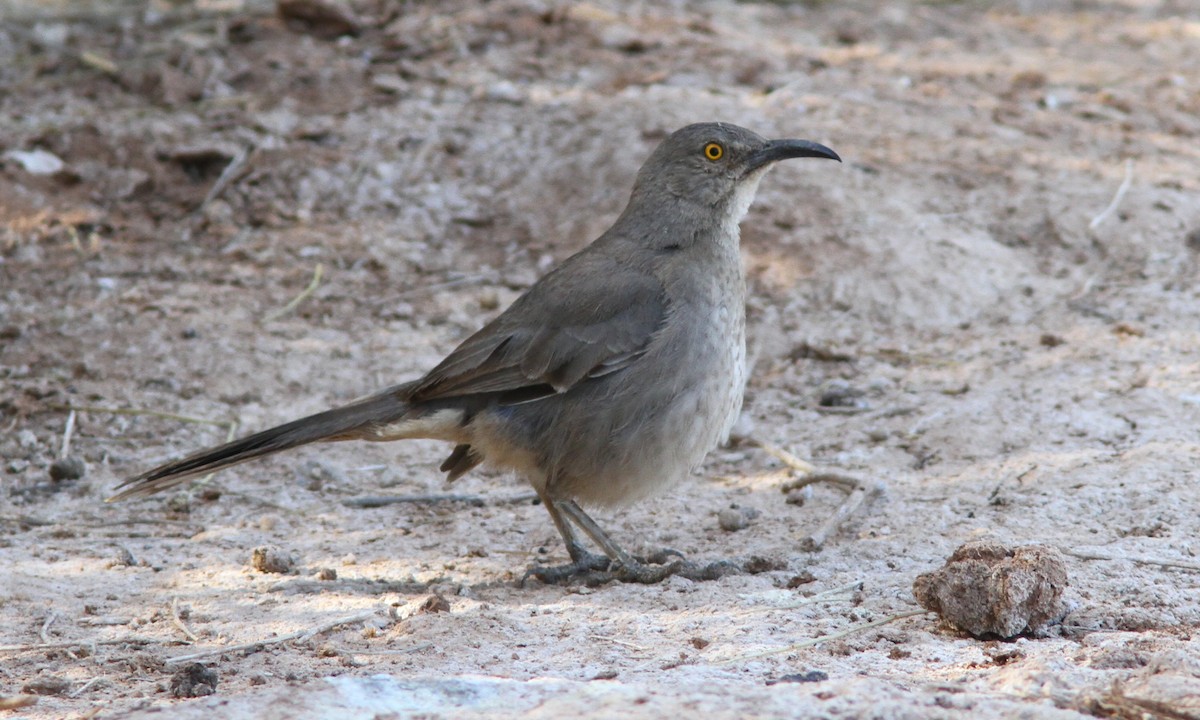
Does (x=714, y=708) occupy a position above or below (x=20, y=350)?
above

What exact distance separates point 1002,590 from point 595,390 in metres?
1.76

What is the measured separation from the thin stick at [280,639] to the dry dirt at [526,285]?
0.02m

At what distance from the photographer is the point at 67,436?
5.95m

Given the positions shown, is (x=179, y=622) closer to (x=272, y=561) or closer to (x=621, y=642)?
(x=272, y=561)

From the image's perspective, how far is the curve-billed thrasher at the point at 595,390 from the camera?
16.0 ft

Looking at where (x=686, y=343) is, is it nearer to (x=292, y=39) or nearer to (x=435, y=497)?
(x=435, y=497)

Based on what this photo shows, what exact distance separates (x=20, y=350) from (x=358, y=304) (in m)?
1.72

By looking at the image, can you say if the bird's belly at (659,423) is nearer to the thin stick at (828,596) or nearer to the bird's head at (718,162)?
the bird's head at (718,162)

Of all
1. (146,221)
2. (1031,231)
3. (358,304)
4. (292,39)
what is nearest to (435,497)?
(358,304)

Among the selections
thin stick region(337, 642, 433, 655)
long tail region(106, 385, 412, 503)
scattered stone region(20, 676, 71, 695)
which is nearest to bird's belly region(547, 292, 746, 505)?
long tail region(106, 385, 412, 503)

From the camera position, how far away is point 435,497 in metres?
5.60

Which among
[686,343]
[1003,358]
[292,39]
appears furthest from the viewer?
[292,39]

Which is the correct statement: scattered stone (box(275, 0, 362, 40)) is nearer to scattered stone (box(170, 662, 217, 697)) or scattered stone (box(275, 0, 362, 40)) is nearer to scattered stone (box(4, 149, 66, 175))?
scattered stone (box(4, 149, 66, 175))

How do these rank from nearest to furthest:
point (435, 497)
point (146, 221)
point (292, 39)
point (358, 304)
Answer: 1. point (435, 497)
2. point (358, 304)
3. point (146, 221)
4. point (292, 39)
